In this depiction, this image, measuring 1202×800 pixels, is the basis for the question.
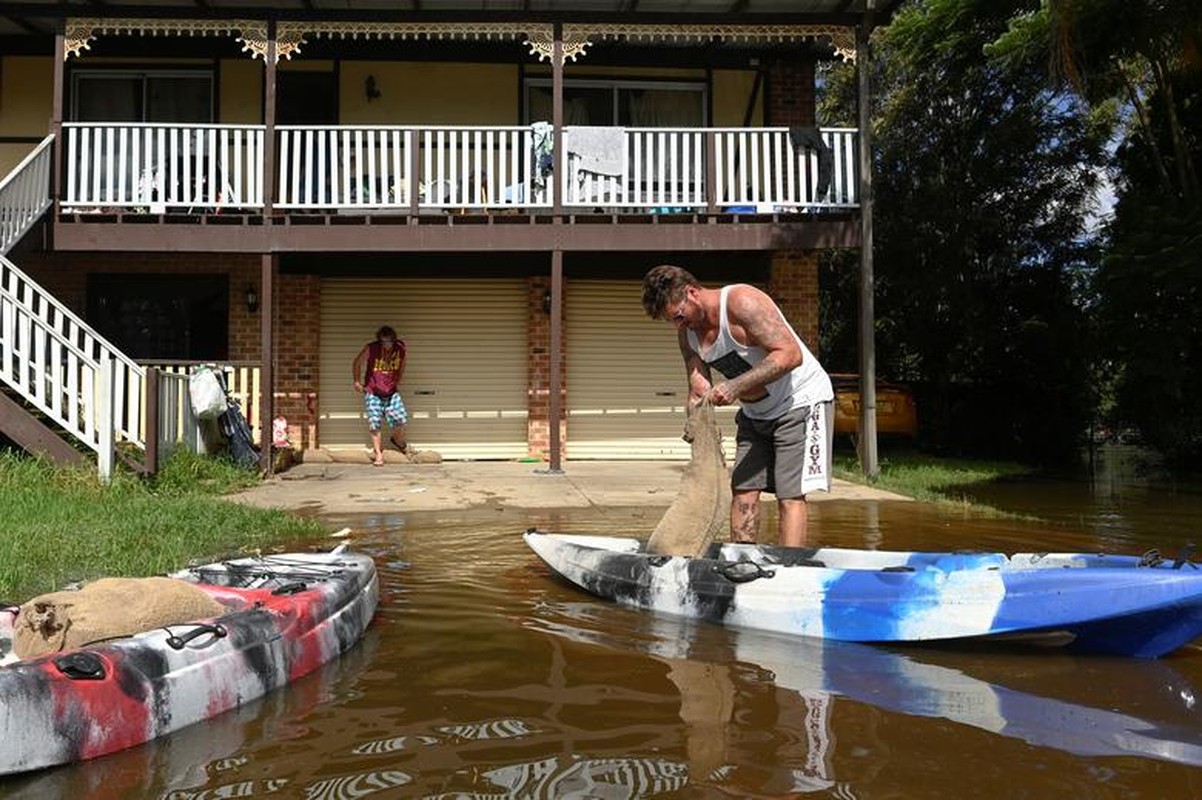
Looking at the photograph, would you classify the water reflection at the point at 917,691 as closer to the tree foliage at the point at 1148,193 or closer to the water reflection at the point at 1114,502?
the water reflection at the point at 1114,502

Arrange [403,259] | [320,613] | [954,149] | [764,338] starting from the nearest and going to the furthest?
[320,613] → [764,338] → [403,259] → [954,149]

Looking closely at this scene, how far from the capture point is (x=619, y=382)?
13211mm

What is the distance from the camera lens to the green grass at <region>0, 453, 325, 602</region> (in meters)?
5.00

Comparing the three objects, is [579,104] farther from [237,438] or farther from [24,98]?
[24,98]

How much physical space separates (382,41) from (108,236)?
4406 millimetres

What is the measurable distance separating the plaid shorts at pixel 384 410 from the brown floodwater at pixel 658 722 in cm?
747

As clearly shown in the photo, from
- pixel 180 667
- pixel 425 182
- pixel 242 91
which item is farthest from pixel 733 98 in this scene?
pixel 180 667

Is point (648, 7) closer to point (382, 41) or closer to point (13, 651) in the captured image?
point (382, 41)

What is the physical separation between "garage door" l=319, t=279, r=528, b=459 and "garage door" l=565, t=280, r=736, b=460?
0.73 m

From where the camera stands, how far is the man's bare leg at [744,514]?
17.5 feet

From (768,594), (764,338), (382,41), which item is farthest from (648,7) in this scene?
(768,594)

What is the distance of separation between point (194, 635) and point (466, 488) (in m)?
6.45

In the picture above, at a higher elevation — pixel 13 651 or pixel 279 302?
pixel 279 302

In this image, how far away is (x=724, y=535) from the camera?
22.1ft
